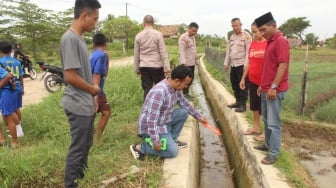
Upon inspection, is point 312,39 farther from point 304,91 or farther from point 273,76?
point 273,76

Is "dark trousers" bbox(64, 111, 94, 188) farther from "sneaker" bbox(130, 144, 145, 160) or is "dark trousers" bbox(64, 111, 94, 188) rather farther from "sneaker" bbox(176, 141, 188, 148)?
"sneaker" bbox(176, 141, 188, 148)

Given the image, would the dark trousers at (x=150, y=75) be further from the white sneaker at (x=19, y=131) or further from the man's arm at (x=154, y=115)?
the white sneaker at (x=19, y=131)

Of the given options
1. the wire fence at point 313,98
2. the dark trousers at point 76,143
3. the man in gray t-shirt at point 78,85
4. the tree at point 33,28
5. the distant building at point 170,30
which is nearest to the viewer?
the man in gray t-shirt at point 78,85

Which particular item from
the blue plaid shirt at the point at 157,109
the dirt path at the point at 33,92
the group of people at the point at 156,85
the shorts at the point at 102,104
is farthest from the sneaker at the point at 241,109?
the dirt path at the point at 33,92

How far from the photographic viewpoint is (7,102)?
484 centimetres

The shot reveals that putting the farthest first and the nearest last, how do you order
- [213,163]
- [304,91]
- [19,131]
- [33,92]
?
[33,92], [304,91], [213,163], [19,131]

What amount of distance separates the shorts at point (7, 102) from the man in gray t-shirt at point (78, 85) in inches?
90.3

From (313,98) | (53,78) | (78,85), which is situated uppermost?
(78,85)

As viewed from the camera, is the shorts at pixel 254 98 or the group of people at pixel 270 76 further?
the shorts at pixel 254 98

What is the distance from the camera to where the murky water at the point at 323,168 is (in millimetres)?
4293

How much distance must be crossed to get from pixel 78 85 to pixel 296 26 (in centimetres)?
5754

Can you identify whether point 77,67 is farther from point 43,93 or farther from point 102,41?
point 43,93

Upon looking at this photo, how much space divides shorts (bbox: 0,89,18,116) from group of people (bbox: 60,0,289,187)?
4.45 feet

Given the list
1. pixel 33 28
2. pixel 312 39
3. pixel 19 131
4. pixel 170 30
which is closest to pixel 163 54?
pixel 19 131
